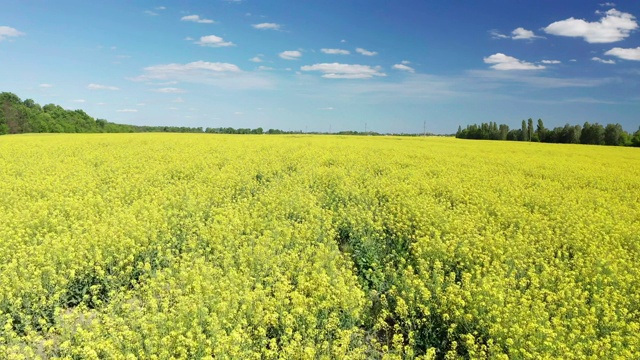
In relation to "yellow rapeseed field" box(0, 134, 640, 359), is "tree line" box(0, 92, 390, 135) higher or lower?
higher

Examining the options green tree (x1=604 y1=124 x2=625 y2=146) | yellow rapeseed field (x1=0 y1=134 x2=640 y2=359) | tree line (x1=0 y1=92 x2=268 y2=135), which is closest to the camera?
yellow rapeseed field (x1=0 y1=134 x2=640 y2=359)

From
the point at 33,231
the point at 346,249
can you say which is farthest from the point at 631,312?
the point at 33,231

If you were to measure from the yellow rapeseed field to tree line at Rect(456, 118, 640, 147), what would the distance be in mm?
51435

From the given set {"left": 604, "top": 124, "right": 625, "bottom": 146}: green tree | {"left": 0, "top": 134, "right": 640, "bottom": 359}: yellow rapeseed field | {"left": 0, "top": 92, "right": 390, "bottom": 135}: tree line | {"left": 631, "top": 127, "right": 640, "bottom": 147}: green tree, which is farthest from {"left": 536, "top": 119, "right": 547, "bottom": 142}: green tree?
{"left": 0, "top": 134, "right": 640, "bottom": 359}: yellow rapeseed field

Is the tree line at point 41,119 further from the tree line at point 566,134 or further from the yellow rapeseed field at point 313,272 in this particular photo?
the yellow rapeseed field at point 313,272

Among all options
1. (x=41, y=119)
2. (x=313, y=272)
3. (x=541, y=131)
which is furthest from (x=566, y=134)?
(x=41, y=119)

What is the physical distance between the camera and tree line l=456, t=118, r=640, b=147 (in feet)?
182

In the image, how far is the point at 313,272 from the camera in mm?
6137

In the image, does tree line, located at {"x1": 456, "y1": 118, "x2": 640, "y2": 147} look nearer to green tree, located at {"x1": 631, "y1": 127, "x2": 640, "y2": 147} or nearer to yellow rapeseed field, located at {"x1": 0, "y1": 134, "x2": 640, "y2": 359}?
green tree, located at {"x1": 631, "y1": 127, "x2": 640, "y2": 147}

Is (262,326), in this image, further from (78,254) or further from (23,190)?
(23,190)

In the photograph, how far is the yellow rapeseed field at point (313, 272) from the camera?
466 centimetres

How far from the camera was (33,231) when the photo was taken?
27.3 ft

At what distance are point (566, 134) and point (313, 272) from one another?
64.1m

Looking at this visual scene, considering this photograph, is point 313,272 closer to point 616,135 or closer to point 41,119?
point 616,135
